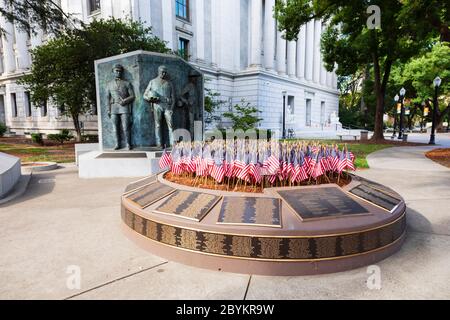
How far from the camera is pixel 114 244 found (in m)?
4.37

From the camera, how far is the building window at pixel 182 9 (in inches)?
1243

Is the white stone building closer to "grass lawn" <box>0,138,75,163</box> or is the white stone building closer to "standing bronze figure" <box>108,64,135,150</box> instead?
"grass lawn" <box>0,138,75,163</box>

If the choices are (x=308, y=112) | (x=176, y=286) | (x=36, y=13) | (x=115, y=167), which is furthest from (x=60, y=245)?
(x=308, y=112)

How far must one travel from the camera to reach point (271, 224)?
3.47m

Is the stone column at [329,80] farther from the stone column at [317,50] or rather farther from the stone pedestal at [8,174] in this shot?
the stone pedestal at [8,174]

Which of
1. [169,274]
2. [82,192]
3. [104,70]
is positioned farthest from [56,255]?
[104,70]

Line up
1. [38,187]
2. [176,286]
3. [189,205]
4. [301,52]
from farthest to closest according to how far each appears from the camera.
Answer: [301,52] < [38,187] < [189,205] < [176,286]

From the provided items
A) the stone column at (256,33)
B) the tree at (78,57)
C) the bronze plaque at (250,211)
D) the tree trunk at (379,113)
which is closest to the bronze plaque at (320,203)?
the bronze plaque at (250,211)

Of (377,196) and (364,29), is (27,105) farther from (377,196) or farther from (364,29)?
(377,196)

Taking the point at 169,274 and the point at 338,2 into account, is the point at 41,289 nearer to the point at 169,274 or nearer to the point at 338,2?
the point at 169,274

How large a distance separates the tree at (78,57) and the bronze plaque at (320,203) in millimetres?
19145

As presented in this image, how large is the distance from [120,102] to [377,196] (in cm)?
834
